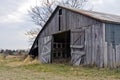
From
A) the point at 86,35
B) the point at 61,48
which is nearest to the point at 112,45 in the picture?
the point at 86,35

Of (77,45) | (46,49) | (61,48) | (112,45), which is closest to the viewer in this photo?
(112,45)

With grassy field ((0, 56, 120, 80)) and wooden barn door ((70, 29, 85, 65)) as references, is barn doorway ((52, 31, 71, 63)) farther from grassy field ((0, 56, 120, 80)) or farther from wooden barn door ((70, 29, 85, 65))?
grassy field ((0, 56, 120, 80))

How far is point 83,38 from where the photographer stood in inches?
727

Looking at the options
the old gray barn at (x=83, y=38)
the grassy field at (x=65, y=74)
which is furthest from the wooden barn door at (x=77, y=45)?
the grassy field at (x=65, y=74)

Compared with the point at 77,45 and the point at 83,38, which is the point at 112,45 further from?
the point at 77,45

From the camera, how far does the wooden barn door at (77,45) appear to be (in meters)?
18.5

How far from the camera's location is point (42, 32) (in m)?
24.5

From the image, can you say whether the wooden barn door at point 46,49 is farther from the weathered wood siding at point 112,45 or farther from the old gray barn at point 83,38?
the weathered wood siding at point 112,45

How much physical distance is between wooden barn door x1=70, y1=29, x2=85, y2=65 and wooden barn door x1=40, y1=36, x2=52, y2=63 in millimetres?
3977

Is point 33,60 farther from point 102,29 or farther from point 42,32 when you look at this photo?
point 102,29

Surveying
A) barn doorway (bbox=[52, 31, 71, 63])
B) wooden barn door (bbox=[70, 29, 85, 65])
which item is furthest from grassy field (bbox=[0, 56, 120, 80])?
barn doorway (bbox=[52, 31, 71, 63])

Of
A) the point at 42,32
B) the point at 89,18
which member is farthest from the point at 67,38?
the point at 89,18

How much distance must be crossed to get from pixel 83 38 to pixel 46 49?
6033 mm

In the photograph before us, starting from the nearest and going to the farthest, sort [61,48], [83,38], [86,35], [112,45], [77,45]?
[112,45], [86,35], [83,38], [77,45], [61,48]
